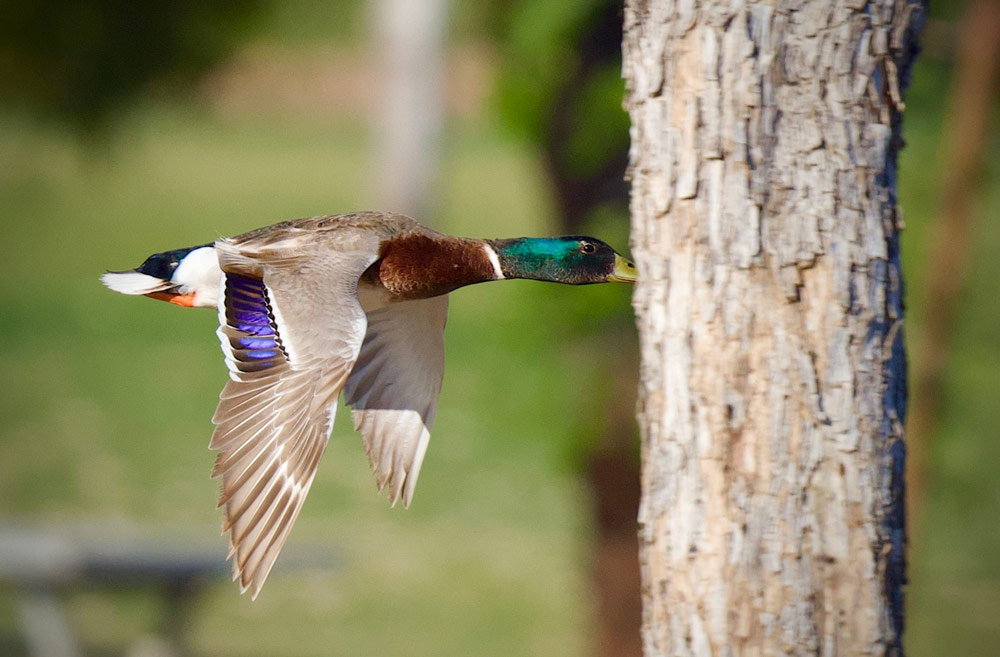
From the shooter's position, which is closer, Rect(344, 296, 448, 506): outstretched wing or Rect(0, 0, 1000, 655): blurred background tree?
Rect(344, 296, 448, 506): outstretched wing

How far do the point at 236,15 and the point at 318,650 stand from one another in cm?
450

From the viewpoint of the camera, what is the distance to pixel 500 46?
4973 millimetres

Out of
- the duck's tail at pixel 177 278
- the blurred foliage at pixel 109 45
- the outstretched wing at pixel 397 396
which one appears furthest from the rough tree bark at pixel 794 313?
the blurred foliage at pixel 109 45

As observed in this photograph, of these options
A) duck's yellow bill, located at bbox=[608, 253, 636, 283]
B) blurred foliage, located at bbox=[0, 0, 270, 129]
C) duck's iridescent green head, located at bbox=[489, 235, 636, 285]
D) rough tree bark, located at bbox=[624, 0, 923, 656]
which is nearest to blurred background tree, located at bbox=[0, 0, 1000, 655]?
blurred foliage, located at bbox=[0, 0, 270, 129]

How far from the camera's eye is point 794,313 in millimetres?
2570

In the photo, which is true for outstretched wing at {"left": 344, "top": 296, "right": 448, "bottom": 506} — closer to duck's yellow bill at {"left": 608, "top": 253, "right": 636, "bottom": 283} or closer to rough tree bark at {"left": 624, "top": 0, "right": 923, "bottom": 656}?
duck's yellow bill at {"left": 608, "top": 253, "right": 636, "bottom": 283}

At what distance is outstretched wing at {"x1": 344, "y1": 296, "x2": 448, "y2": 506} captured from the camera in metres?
3.35

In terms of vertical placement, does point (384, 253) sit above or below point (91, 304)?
above

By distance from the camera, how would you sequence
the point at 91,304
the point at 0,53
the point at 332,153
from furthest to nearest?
the point at 332,153, the point at 91,304, the point at 0,53

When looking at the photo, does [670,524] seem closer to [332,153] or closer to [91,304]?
[91,304]

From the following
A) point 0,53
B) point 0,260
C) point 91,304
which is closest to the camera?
point 0,53

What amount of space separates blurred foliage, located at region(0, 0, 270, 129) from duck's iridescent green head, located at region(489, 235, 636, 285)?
1.73 metres

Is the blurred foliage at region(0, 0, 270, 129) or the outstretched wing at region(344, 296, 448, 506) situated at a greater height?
the blurred foliage at region(0, 0, 270, 129)

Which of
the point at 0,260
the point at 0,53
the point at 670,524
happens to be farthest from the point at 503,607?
the point at 0,260
